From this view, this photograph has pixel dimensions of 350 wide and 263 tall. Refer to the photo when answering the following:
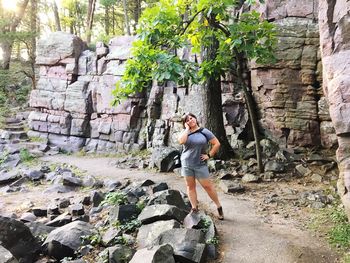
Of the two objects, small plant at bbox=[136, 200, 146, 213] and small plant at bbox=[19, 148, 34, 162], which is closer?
small plant at bbox=[136, 200, 146, 213]

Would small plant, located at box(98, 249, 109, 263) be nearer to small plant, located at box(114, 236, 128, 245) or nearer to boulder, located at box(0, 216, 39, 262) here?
small plant, located at box(114, 236, 128, 245)

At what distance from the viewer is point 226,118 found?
1278 centimetres

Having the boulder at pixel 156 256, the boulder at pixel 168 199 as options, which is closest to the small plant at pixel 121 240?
the boulder at pixel 156 256

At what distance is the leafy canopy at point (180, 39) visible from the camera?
24.0 feet

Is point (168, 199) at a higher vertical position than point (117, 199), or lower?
higher

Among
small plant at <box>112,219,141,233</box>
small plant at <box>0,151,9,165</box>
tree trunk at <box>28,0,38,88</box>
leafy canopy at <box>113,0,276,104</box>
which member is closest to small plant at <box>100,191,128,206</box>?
small plant at <box>112,219,141,233</box>

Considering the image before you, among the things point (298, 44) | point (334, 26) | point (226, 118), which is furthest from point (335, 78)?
point (226, 118)

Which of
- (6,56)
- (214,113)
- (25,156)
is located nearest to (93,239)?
(214,113)

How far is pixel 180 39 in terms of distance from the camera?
8312 mm

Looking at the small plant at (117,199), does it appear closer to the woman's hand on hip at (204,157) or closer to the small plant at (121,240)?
the small plant at (121,240)

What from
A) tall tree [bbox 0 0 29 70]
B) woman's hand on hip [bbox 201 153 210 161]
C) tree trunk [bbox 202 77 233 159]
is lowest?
woman's hand on hip [bbox 201 153 210 161]

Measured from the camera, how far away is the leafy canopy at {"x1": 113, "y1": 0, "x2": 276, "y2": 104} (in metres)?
7.30

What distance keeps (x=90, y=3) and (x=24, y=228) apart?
20.6 metres

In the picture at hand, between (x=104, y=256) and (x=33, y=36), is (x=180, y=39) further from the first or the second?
(x=33, y=36)
